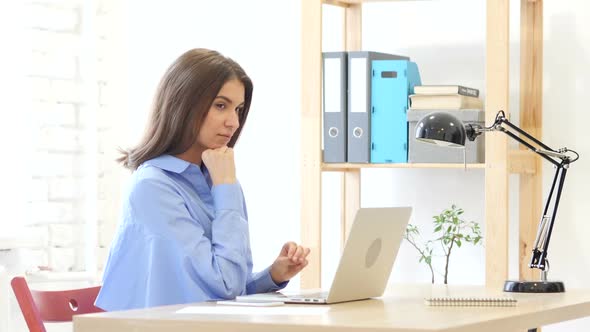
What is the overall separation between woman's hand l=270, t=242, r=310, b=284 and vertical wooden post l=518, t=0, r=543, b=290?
1.19 meters

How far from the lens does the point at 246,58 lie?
405 cm

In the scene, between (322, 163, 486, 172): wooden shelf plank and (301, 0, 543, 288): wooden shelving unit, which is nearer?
(322, 163, 486, 172): wooden shelf plank

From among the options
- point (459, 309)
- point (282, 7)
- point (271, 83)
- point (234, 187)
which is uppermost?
point (282, 7)

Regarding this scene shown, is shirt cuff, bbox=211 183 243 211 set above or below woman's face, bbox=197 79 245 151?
below

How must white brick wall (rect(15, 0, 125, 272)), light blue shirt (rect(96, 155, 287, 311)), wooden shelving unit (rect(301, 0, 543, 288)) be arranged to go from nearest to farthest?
1. light blue shirt (rect(96, 155, 287, 311))
2. wooden shelving unit (rect(301, 0, 543, 288))
3. white brick wall (rect(15, 0, 125, 272))

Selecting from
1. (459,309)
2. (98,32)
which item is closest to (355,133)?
(98,32)

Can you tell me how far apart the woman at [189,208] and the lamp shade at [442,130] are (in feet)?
1.35

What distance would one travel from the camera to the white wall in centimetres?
342

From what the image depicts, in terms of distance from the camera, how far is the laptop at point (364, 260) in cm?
206

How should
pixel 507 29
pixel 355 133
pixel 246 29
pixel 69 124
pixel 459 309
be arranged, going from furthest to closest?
pixel 246 29
pixel 69 124
pixel 355 133
pixel 507 29
pixel 459 309

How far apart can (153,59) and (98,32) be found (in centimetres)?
36

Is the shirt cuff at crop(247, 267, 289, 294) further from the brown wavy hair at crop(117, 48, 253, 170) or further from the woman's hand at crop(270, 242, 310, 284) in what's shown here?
the brown wavy hair at crop(117, 48, 253, 170)

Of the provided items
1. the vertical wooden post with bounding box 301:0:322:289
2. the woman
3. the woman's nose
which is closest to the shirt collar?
the woman

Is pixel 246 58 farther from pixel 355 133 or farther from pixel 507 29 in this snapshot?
pixel 507 29
